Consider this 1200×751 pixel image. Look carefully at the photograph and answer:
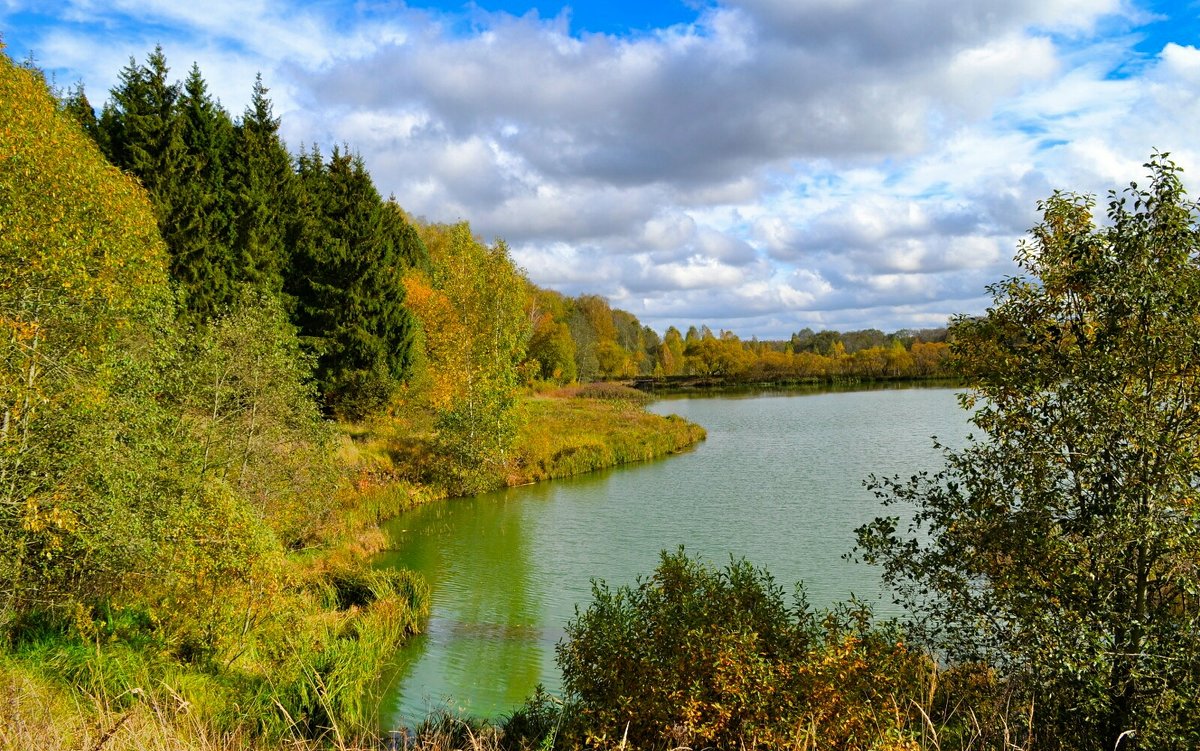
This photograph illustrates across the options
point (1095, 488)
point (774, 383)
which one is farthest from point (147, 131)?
point (774, 383)

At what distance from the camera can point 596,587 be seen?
28.5 feet

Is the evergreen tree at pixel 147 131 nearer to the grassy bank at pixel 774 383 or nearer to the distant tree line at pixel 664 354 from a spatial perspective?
the distant tree line at pixel 664 354

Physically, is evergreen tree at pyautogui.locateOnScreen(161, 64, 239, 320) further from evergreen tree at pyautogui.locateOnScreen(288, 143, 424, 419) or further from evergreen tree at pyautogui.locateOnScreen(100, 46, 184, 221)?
evergreen tree at pyautogui.locateOnScreen(288, 143, 424, 419)

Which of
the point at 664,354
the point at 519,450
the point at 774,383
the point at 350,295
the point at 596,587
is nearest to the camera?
the point at 596,587

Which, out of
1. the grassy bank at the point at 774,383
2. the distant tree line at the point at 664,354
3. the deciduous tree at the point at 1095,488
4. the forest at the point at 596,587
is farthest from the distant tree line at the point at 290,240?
the grassy bank at the point at 774,383

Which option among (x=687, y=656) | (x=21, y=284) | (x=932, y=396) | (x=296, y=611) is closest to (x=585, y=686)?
(x=687, y=656)

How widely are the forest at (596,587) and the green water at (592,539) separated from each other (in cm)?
130

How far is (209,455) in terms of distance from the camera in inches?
543

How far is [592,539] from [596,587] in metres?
13.1

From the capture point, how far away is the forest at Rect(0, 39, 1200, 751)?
19.3 feet

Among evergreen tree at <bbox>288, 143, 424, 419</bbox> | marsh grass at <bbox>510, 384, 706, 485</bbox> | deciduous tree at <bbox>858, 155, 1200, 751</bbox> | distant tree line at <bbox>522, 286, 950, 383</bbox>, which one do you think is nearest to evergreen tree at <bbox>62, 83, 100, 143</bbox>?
evergreen tree at <bbox>288, 143, 424, 419</bbox>

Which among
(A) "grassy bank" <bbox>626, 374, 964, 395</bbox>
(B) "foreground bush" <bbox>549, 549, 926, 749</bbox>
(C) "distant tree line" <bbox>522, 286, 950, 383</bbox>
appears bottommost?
(B) "foreground bush" <bbox>549, 549, 926, 749</bbox>

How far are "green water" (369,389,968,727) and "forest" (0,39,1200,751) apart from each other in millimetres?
1305

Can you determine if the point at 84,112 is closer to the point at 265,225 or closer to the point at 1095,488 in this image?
the point at 265,225
